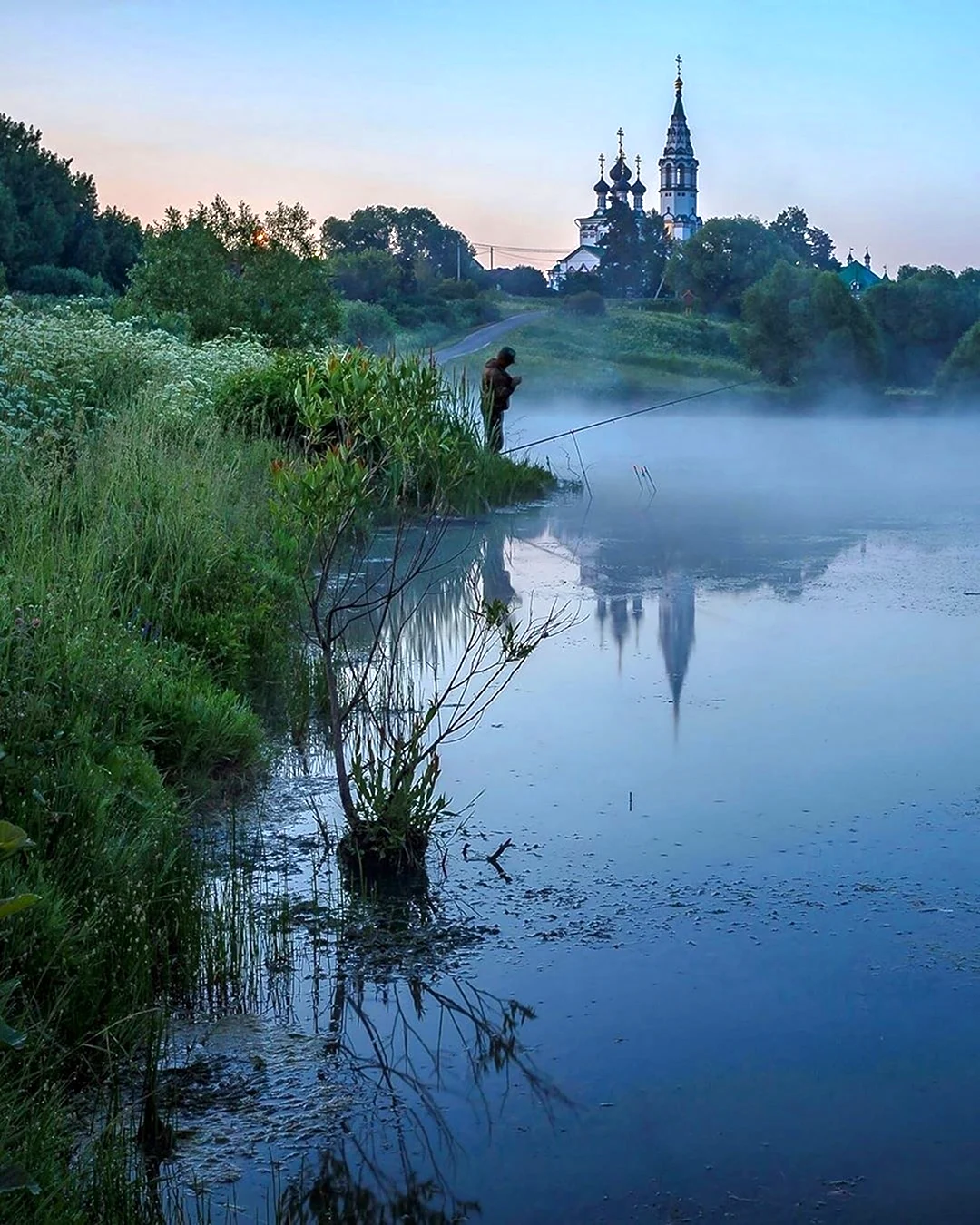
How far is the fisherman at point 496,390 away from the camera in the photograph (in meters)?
18.6

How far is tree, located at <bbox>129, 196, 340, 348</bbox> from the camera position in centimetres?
3478

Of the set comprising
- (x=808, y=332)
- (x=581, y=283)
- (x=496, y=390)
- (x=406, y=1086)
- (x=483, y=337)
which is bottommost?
(x=406, y=1086)

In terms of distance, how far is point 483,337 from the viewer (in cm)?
6919

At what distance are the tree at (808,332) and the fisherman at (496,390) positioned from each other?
39513 mm

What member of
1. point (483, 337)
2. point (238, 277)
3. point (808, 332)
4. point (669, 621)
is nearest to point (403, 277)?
point (483, 337)

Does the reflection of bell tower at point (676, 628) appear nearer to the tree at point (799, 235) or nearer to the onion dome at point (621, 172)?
the tree at point (799, 235)

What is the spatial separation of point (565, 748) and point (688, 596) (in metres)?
4.57

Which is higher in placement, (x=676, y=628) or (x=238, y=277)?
(x=238, y=277)

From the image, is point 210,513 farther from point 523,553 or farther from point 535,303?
point 535,303

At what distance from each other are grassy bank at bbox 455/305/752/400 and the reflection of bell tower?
35930 millimetres

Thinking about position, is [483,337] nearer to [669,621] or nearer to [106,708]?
[669,621]

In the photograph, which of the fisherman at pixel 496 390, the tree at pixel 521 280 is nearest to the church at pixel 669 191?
the tree at pixel 521 280

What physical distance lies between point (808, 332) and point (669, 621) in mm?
A: 51600

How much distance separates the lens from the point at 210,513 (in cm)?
981
